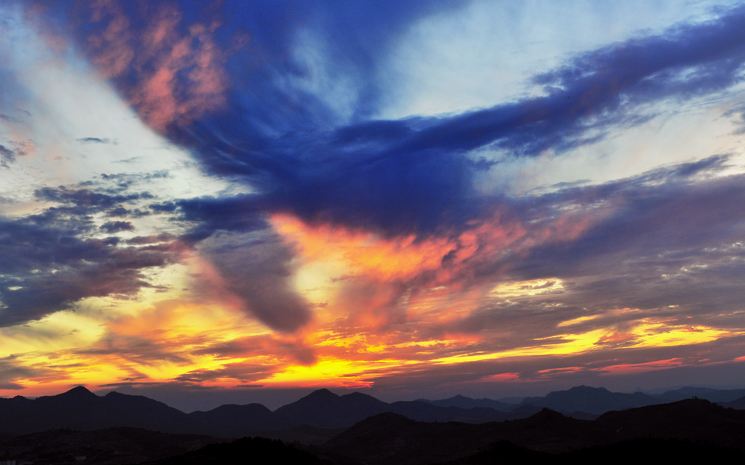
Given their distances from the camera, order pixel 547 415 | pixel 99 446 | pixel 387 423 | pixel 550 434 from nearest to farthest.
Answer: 1. pixel 550 434
2. pixel 99 446
3. pixel 547 415
4. pixel 387 423

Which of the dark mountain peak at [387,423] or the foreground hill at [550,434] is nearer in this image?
the foreground hill at [550,434]

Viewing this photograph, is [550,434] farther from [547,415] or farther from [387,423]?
[387,423]

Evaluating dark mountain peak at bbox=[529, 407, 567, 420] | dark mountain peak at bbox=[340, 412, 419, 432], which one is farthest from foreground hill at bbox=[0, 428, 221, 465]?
dark mountain peak at bbox=[529, 407, 567, 420]

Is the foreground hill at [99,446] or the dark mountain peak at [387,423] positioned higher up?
the foreground hill at [99,446]

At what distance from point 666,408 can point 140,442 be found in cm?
16395

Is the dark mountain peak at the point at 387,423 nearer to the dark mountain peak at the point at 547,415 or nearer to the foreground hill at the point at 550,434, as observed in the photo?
the foreground hill at the point at 550,434

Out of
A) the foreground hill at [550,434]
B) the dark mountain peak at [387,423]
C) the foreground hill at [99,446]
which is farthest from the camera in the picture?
the dark mountain peak at [387,423]

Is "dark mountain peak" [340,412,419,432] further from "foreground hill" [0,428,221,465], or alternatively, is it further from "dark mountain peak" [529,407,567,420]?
"foreground hill" [0,428,221,465]

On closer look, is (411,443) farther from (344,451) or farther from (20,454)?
(20,454)

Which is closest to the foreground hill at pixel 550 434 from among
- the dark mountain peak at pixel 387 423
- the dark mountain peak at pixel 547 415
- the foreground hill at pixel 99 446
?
the dark mountain peak at pixel 547 415

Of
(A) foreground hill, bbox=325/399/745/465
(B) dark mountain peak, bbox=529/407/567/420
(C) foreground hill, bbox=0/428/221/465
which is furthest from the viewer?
(B) dark mountain peak, bbox=529/407/567/420

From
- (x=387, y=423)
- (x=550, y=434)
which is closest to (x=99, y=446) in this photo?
(x=387, y=423)

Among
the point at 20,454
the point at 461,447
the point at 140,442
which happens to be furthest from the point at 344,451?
the point at 20,454

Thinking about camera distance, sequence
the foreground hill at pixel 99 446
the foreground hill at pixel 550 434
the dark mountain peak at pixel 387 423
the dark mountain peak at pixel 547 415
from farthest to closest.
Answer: the dark mountain peak at pixel 387 423
the dark mountain peak at pixel 547 415
the foreground hill at pixel 99 446
the foreground hill at pixel 550 434
